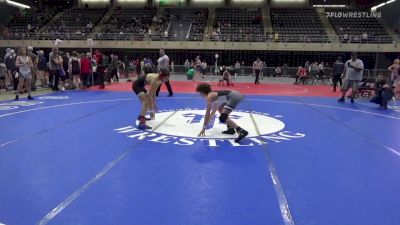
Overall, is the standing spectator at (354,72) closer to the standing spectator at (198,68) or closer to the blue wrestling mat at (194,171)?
the blue wrestling mat at (194,171)

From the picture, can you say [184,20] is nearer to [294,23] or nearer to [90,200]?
[294,23]

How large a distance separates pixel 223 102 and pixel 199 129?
85cm

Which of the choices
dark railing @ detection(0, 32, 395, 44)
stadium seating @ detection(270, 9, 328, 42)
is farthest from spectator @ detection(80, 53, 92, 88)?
stadium seating @ detection(270, 9, 328, 42)

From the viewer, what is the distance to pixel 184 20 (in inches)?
1425

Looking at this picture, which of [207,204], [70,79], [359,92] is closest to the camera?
[207,204]

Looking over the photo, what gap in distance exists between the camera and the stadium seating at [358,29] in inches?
1134

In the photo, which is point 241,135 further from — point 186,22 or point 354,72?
point 186,22

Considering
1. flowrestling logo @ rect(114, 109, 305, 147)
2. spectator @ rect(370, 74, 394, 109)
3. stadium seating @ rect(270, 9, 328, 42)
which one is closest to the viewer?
flowrestling logo @ rect(114, 109, 305, 147)

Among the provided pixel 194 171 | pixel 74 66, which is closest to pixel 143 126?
pixel 194 171

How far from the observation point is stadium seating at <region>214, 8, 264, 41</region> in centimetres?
3055

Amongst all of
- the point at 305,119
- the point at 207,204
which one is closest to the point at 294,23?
the point at 305,119

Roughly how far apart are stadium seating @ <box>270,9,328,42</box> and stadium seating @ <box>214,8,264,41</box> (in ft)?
5.25

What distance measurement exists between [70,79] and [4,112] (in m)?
5.88

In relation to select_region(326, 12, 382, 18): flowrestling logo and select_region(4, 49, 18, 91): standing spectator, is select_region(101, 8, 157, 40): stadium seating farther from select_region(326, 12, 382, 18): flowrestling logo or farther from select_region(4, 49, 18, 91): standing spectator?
select_region(4, 49, 18, 91): standing spectator
